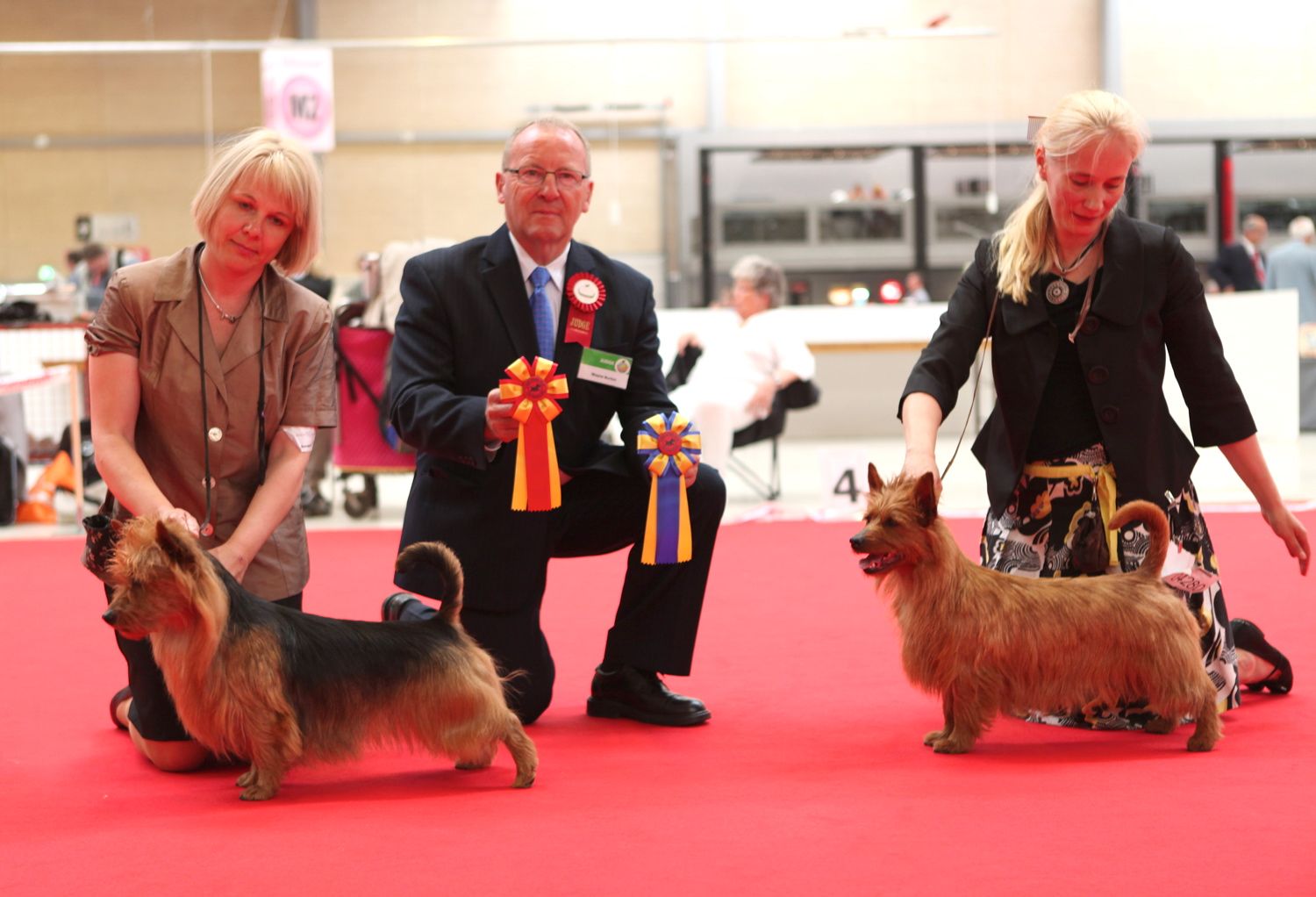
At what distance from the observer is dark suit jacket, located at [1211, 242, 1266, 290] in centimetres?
1173

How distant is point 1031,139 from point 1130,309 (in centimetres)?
41

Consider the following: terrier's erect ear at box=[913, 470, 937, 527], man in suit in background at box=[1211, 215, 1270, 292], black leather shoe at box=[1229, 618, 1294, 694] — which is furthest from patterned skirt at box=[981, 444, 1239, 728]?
man in suit in background at box=[1211, 215, 1270, 292]

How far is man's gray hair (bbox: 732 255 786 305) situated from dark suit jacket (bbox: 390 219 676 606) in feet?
14.7

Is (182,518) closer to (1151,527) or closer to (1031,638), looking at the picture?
(1031,638)

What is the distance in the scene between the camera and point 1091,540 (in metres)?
2.98

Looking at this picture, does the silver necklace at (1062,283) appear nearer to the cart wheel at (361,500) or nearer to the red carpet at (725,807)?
the red carpet at (725,807)

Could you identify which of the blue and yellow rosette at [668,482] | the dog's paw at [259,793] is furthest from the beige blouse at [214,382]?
the blue and yellow rosette at [668,482]

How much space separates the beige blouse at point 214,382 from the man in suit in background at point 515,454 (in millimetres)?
270

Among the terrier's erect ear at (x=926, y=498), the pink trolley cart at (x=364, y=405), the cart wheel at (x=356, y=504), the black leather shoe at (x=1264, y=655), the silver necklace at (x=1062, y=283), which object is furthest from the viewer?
the cart wheel at (x=356, y=504)

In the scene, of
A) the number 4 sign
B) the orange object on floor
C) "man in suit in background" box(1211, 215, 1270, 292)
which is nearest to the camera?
the number 4 sign

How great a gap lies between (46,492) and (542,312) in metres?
4.88

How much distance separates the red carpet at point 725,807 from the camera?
2.01 meters

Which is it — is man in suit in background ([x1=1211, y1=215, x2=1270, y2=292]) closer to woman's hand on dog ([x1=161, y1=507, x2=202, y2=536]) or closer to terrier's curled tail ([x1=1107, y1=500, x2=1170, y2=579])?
terrier's curled tail ([x1=1107, y1=500, x2=1170, y2=579])

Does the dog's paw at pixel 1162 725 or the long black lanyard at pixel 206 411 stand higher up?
the long black lanyard at pixel 206 411
